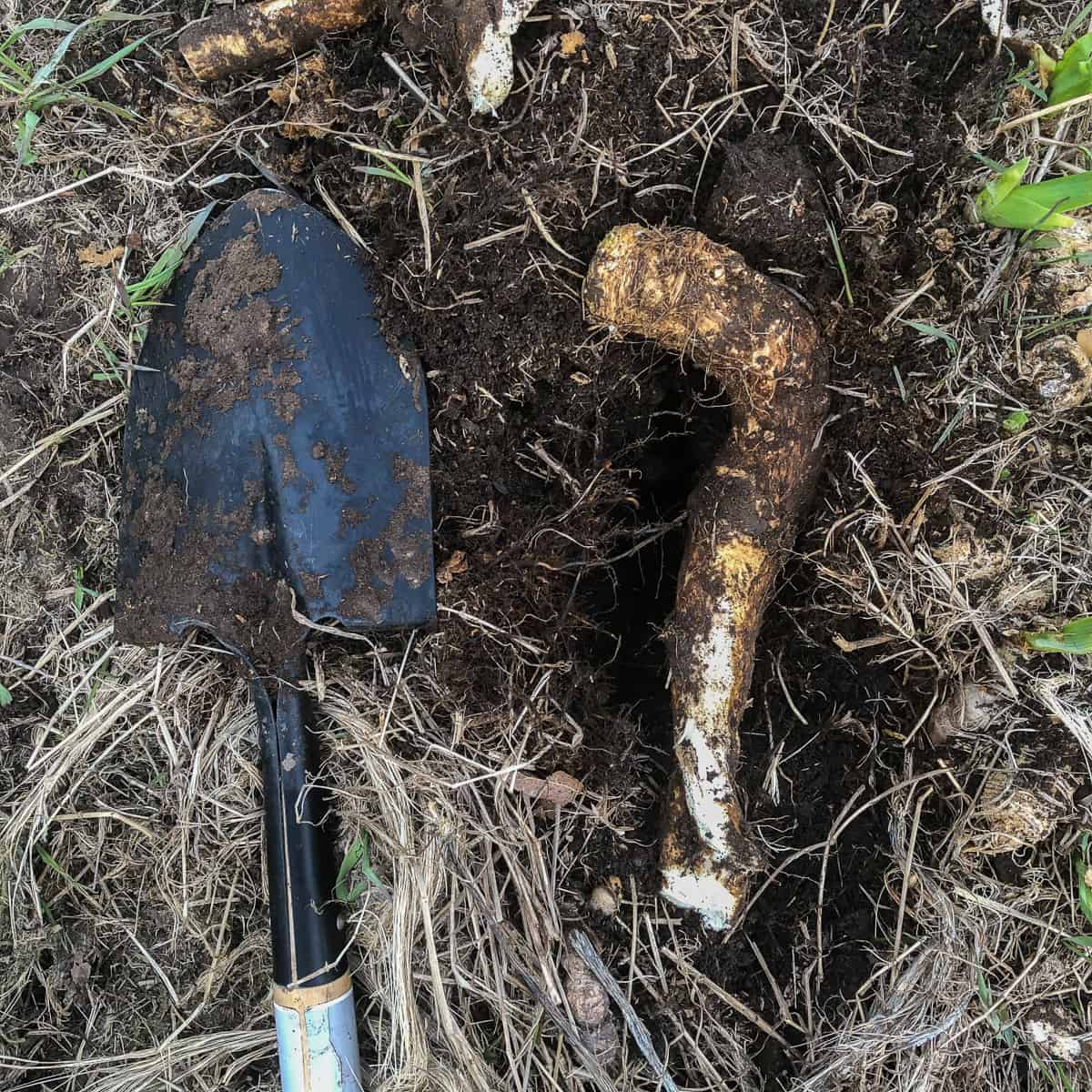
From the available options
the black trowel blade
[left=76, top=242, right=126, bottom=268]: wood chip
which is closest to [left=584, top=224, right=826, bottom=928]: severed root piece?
the black trowel blade

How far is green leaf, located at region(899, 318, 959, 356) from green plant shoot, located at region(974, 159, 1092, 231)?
173 mm

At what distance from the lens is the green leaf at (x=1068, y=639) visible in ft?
3.79

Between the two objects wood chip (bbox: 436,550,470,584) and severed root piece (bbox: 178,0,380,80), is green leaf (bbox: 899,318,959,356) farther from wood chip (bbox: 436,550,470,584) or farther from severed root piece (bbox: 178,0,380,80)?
severed root piece (bbox: 178,0,380,80)

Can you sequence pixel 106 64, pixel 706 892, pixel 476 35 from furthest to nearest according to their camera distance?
pixel 106 64 < pixel 706 892 < pixel 476 35

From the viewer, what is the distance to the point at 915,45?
121 cm

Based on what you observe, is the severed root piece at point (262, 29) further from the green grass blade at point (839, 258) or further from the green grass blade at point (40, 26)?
the green grass blade at point (839, 258)

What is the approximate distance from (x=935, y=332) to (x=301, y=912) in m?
1.30

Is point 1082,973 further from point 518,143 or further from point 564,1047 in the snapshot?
point 518,143

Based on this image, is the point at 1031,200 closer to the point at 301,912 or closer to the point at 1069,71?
the point at 1069,71

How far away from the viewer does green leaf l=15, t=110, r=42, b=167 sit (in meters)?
1.37

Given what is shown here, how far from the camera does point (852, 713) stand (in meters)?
1.28

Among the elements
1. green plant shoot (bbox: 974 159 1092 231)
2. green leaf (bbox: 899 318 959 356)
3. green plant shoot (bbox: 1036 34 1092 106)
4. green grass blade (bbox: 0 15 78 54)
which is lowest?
green leaf (bbox: 899 318 959 356)

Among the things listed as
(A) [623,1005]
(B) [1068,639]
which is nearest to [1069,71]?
(B) [1068,639]

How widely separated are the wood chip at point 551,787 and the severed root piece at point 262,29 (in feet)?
3.94
